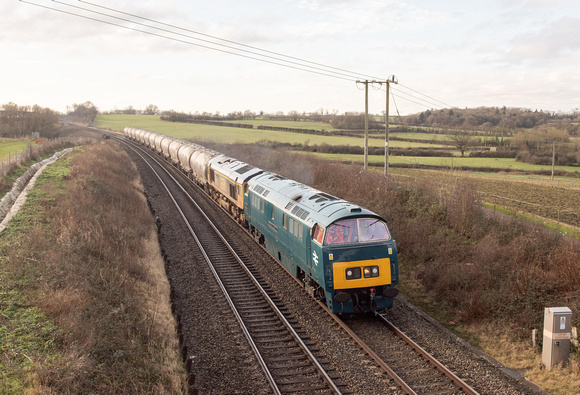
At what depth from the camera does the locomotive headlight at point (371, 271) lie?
12.6m

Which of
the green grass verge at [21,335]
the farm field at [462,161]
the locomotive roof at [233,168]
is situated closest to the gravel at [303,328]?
the green grass verge at [21,335]

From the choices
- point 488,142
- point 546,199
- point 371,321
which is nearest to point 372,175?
Result: point 546,199

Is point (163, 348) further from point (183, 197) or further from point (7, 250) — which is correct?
point (183, 197)

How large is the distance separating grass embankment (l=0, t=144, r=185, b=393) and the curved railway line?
215cm

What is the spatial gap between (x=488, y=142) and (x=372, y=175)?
46076 millimetres

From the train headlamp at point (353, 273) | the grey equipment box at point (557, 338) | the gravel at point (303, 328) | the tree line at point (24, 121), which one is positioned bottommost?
the gravel at point (303, 328)

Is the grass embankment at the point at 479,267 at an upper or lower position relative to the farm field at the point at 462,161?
lower

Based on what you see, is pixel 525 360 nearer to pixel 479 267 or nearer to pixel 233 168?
pixel 479 267

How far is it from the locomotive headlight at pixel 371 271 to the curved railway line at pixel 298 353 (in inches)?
55.5

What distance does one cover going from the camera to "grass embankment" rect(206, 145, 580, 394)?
38.5 ft

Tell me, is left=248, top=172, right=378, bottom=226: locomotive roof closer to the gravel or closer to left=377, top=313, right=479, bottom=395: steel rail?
the gravel

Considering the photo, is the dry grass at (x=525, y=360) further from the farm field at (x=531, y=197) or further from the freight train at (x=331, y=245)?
the farm field at (x=531, y=197)

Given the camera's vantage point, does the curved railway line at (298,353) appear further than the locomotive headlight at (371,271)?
No

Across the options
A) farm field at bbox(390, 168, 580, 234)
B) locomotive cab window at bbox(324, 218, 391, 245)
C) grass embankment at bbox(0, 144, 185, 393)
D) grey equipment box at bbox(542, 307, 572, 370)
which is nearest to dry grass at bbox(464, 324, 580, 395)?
grey equipment box at bbox(542, 307, 572, 370)
